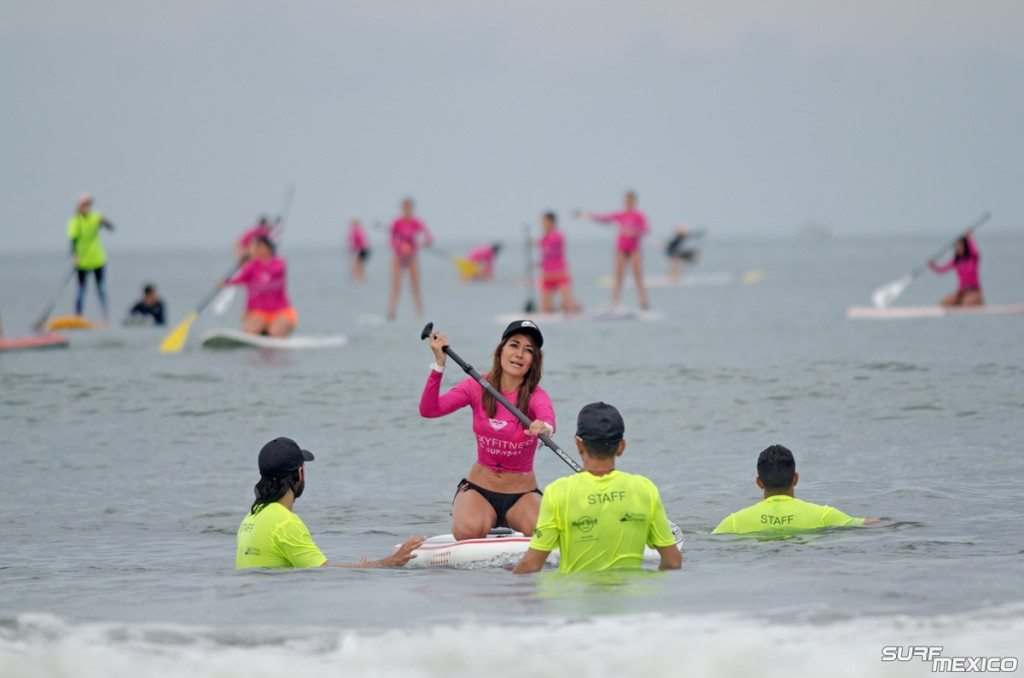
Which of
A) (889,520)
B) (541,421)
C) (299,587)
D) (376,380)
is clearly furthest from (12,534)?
(376,380)

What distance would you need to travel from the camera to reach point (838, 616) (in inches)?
256

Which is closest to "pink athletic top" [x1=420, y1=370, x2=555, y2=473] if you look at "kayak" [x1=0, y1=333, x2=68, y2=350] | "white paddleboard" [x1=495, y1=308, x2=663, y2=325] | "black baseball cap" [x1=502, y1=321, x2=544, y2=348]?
"black baseball cap" [x1=502, y1=321, x2=544, y2=348]

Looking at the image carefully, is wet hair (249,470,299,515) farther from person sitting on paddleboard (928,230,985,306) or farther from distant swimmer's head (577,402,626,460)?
person sitting on paddleboard (928,230,985,306)

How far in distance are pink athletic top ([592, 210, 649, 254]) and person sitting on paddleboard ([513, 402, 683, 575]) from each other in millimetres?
18748

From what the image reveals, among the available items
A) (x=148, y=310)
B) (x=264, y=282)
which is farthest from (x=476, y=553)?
(x=148, y=310)

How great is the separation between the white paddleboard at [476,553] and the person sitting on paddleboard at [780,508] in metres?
0.67

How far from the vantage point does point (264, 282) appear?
62.0ft

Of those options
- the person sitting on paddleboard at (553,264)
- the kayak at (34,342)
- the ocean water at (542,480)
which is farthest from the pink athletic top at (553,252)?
the kayak at (34,342)

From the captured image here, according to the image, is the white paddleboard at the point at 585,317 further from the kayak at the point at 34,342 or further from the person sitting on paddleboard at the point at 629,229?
the kayak at the point at 34,342

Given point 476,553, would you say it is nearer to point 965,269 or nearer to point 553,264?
point 965,269

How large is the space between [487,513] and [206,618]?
208 centimetres

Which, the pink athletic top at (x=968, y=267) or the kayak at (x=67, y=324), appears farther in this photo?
the kayak at (x=67, y=324)

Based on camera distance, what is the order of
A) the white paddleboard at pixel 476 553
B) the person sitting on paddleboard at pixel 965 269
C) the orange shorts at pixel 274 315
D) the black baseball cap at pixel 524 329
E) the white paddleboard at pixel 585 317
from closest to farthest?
the white paddleboard at pixel 476 553 → the black baseball cap at pixel 524 329 → the orange shorts at pixel 274 315 → the person sitting on paddleboard at pixel 965 269 → the white paddleboard at pixel 585 317

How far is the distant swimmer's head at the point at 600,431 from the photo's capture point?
21.9 feet
